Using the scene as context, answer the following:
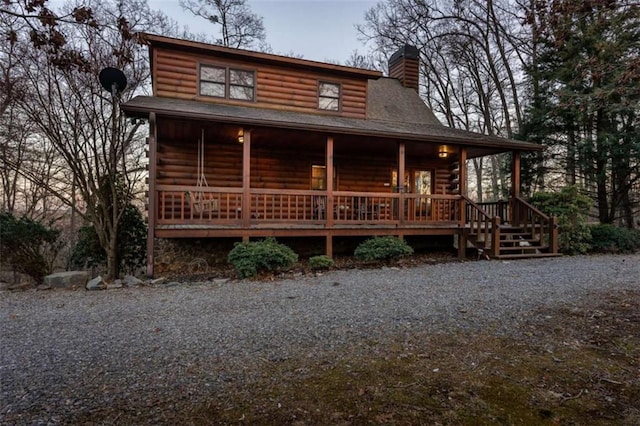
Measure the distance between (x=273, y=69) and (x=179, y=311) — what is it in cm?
786

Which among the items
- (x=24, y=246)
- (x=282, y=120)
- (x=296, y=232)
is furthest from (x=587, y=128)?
(x=24, y=246)

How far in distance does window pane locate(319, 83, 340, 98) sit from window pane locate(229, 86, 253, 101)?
85.7 inches

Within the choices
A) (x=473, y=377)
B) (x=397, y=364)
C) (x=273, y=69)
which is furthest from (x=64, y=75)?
(x=473, y=377)

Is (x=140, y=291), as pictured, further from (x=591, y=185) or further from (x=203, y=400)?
(x=591, y=185)

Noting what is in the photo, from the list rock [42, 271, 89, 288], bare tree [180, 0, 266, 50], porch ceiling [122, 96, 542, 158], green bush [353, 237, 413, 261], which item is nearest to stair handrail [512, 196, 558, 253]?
porch ceiling [122, 96, 542, 158]

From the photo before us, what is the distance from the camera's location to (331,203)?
8648mm

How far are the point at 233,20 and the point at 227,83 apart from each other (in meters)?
10.1

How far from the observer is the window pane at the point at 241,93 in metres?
9.92

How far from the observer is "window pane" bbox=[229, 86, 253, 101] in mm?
9922

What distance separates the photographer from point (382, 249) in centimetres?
810

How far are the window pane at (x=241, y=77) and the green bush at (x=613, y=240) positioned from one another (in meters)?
11.1

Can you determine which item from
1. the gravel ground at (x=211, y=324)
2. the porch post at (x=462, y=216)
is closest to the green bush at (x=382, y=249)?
the gravel ground at (x=211, y=324)

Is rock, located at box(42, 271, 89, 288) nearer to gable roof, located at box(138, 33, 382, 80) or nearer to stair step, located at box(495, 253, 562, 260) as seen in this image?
gable roof, located at box(138, 33, 382, 80)

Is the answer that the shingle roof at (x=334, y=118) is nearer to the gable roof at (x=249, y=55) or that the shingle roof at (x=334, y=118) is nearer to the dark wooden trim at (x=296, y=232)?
the gable roof at (x=249, y=55)
